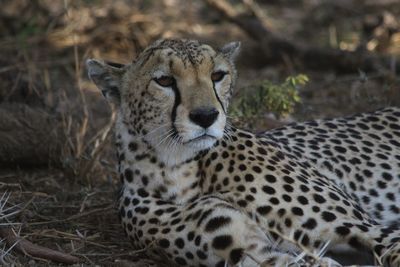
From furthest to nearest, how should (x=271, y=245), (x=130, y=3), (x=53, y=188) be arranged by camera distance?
(x=130, y=3)
(x=53, y=188)
(x=271, y=245)

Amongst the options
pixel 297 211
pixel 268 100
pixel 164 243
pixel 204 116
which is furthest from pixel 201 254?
pixel 268 100

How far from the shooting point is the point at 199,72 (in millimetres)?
3957

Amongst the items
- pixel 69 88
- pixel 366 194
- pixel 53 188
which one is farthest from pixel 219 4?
pixel 366 194

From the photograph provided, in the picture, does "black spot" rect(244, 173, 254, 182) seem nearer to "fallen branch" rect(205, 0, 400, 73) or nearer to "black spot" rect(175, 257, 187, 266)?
"black spot" rect(175, 257, 187, 266)

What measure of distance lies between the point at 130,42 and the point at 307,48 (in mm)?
1638

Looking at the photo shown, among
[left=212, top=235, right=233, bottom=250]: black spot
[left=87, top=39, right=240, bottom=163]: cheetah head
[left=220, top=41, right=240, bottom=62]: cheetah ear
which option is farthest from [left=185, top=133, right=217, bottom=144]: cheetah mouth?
[left=220, top=41, right=240, bottom=62]: cheetah ear

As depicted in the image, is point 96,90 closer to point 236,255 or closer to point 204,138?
point 204,138

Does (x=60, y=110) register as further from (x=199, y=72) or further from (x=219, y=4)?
(x=219, y=4)

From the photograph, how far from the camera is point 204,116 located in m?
3.72

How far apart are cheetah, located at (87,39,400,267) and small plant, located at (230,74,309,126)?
1058mm

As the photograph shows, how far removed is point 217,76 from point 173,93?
0.26m

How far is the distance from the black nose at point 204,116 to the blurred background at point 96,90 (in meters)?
0.75

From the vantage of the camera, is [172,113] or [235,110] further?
[235,110]

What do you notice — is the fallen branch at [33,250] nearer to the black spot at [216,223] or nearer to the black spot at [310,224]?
the black spot at [216,223]
